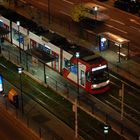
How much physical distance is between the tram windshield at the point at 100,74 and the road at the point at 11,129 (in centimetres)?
1088

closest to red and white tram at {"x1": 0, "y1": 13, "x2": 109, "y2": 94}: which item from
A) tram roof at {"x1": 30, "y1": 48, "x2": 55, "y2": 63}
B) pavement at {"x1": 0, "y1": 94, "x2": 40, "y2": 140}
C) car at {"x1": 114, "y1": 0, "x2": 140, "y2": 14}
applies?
tram roof at {"x1": 30, "y1": 48, "x2": 55, "y2": 63}

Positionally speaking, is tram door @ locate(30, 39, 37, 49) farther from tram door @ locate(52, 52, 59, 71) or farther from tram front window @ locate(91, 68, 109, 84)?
tram front window @ locate(91, 68, 109, 84)

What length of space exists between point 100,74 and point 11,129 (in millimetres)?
13415

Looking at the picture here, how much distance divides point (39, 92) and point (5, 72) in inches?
289

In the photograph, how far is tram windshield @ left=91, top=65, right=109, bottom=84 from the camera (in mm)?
64600

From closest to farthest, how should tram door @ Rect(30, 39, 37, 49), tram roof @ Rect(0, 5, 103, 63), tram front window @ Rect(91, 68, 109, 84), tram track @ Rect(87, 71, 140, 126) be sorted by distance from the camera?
tram track @ Rect(87, 71, 140, 126), tram front window @ Rect(91, 68, 109, 84), tram roof @ Rect(0, 5, 103, 63), tram door @ Rect(30, 39, 37, 49)

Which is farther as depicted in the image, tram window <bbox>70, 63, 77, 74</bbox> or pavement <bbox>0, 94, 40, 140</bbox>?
tram window <bbox>70, 63, 77, 74</bbox>

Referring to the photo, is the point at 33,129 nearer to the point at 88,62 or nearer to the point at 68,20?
the point at 88,62

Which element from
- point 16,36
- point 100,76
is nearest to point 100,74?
point 100,76

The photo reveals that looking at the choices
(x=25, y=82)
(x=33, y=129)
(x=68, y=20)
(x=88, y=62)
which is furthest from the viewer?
(x=68, y=20)

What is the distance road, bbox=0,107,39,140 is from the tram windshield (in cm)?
1088

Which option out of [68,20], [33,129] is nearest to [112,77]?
[33,129]

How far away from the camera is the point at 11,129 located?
57.5 metres

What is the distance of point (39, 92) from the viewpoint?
65.7 meters
